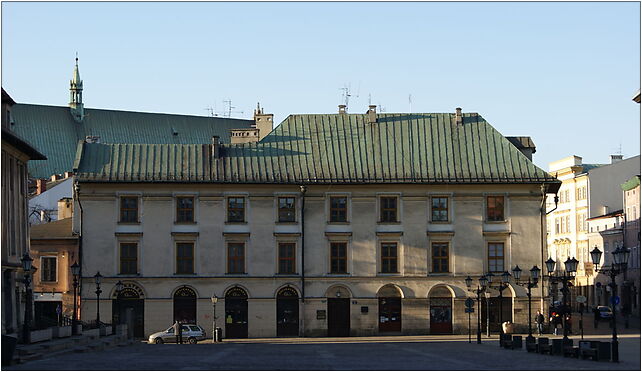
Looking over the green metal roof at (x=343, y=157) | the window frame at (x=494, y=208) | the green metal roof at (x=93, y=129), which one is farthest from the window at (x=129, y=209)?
the green metal roof at (x=93, y=129)

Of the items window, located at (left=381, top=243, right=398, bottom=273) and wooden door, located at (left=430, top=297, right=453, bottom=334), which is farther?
window, located at (left=381, top=243, right=398, bottom=273)

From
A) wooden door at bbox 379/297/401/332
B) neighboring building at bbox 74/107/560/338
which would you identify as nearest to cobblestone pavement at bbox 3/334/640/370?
wooden door at bbox 379/297/401/332

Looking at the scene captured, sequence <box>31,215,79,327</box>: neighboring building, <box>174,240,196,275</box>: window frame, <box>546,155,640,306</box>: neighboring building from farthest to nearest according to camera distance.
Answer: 1. <box>546,155,640,306</box>: neighboring building
2. <box>31,215,79,327</box>: neighboring building
3. <box>174,240,196,275</box>: window frame

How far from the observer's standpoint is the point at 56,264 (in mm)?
86812

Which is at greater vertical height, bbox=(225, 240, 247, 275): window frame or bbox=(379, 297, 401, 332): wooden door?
bbox=(225, 240, 247, 275): window frame

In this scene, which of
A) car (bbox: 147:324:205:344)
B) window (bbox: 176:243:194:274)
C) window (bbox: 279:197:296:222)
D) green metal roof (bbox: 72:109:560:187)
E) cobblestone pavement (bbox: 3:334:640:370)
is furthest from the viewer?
green metal roof (bbox: 72:109:560:187)

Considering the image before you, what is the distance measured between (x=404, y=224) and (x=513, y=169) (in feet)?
27.7

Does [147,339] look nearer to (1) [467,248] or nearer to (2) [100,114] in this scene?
(1) [467,248]

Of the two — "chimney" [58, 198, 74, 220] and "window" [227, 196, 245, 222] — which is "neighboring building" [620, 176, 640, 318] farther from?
"chimney" [58, 198, 74, 220]

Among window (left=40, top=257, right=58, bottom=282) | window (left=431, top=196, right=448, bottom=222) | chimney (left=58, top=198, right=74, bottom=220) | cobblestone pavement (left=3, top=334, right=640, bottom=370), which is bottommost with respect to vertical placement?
cobblestone pavement (left=3, top=334, right=640, bottom=370)

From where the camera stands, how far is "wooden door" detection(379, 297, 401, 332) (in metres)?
82.8

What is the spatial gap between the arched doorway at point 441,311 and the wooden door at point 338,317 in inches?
216

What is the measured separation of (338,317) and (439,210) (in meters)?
9.64

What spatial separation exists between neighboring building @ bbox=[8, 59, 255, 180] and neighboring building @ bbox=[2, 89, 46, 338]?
7920 cm
